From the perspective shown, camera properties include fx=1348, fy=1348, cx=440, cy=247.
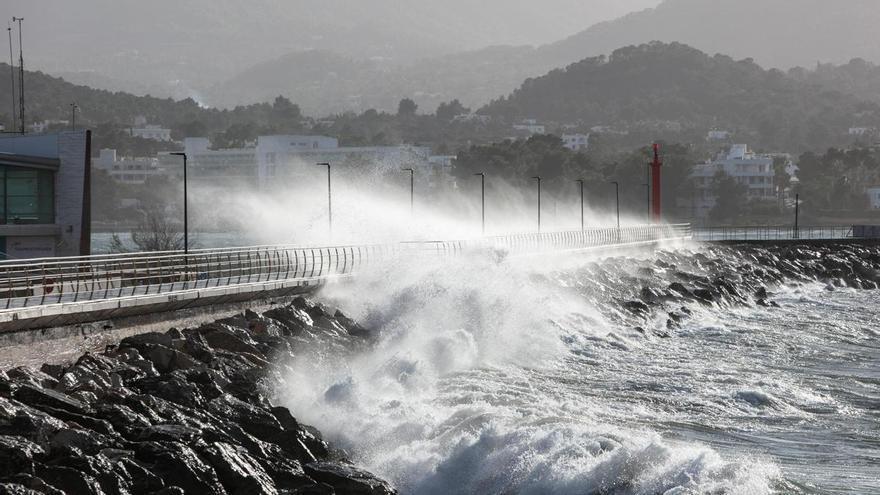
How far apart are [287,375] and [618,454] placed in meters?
7.82

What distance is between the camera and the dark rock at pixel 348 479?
56.1ft

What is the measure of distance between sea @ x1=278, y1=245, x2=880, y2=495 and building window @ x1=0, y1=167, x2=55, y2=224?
9.05 meters

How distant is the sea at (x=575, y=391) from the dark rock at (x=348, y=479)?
0.91 m

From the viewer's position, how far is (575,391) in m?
25.6

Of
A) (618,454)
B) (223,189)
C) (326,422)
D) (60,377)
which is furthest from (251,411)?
(223,189)

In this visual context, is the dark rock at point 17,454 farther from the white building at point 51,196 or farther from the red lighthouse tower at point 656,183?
the red lighthouse tower at point 656,183

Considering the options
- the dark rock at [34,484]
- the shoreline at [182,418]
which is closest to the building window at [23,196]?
the shoreline at [182,418]

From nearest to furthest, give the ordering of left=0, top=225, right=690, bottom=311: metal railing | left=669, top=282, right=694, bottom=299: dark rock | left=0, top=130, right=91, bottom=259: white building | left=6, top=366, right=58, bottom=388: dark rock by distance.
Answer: left=6, top=366, right=58, bottom=388: dark rock < left=0, top=225, right=690, bottom=311: metal railing < left=0, top=130, right=91, bottom=259: white building < left=669, top=282, right=694, bottom=299: dark rock

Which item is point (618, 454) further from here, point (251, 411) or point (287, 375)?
point (287, 375)

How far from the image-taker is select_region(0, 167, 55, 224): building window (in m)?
35.9

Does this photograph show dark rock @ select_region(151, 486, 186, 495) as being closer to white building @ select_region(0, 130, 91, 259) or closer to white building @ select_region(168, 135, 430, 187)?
white building @ select_region(0, 130, 91, 259)

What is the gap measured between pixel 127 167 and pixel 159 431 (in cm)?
17506

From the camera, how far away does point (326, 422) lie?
21344mm

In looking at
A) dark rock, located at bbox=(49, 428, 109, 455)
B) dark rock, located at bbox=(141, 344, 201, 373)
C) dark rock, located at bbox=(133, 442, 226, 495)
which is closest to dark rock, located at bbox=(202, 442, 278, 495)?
dark rock, located at bbox=(133, 442, 226, 495)
